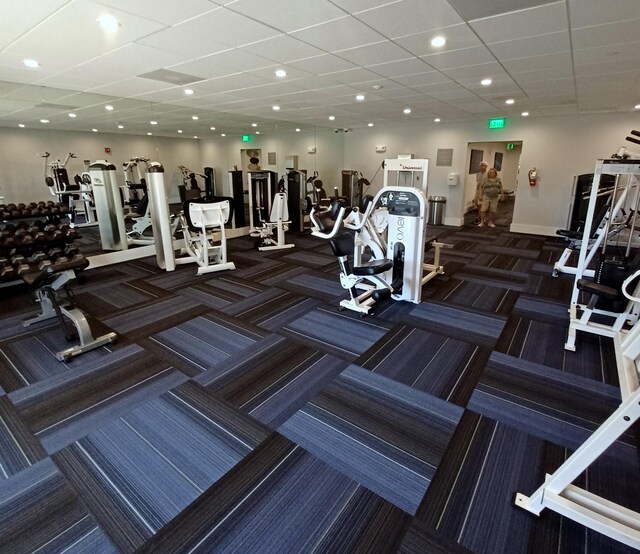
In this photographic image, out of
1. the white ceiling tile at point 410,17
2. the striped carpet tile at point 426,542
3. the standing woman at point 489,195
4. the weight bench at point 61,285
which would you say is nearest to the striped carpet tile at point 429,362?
the striped carpet tile at point 426,542

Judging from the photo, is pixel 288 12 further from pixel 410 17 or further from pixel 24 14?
pixel 24 14

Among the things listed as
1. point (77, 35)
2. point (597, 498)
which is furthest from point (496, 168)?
point (597, 498)

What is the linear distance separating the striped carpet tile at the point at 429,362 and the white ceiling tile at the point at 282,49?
2.82 meters

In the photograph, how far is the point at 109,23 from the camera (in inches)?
106

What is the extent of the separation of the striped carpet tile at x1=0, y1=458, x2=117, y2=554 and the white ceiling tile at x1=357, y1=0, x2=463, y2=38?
3493mm

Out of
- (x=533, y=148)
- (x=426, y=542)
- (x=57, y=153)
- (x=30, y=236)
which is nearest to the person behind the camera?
(x=426, y=542)

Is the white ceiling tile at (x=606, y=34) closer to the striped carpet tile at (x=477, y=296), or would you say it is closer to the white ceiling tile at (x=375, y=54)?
the white ceiling tile at (x=375, y=54)

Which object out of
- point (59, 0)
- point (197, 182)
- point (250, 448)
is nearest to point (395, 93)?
point (197, 182)

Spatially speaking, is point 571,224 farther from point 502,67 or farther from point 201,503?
point 201,503

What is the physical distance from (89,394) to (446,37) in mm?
4045

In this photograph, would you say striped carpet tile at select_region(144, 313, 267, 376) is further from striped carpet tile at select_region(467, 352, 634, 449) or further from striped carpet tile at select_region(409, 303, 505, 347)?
striped carpet tile at select_region(467, 352, 634, 449)

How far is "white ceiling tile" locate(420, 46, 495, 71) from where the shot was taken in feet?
11.1

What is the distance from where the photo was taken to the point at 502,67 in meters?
3.94

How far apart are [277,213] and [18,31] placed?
4333 millimetres
